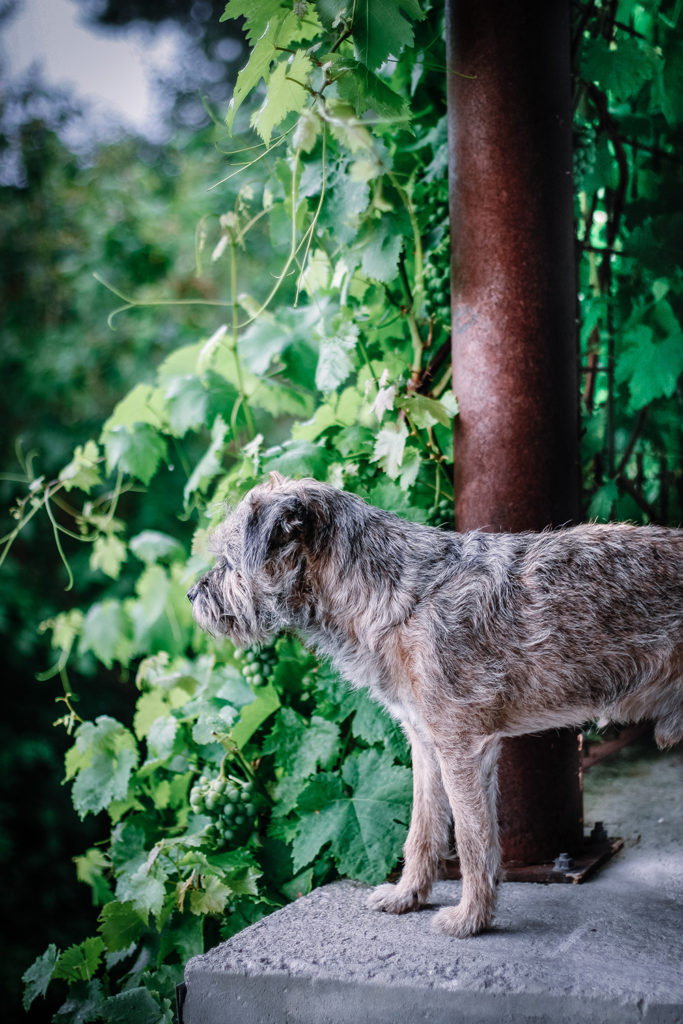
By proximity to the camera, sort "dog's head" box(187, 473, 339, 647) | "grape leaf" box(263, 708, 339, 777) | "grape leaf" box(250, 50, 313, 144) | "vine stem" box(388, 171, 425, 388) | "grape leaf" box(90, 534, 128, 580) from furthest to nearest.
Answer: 1. "grape leaf" box(90, 534, 128, 580)
2. "vine stem" box(388, 171, 425, 388)
3. "grape leaf" box(263, 708, 339, 777)
4. "grape leaf" box(250, 50, 313, 144)
5. "dog's head" box(187, 473, 339, 647)

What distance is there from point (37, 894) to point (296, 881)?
14.8 ft

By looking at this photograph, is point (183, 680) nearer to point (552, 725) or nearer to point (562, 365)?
point (552, 725)

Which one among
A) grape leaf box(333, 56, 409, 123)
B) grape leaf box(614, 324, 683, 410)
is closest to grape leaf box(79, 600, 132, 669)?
grape leaf box(614, 324, 683, 410)

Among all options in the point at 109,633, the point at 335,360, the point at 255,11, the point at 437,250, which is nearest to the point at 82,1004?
the point at 109,633

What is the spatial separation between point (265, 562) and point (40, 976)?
180 centimetres

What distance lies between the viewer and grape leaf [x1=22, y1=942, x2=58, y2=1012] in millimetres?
2967

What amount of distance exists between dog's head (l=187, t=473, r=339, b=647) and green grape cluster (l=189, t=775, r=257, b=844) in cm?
82

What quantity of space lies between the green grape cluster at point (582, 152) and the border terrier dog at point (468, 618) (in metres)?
1.59

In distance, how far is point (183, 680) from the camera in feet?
12.0

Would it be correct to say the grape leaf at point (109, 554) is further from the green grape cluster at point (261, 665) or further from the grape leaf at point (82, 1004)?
the grape leaf at point (82, 1004)

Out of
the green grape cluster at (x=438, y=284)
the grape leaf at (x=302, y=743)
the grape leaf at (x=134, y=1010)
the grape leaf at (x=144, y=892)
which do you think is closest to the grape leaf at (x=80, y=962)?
the grape leaf at (x=144, y=892)

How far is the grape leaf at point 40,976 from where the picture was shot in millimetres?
2967

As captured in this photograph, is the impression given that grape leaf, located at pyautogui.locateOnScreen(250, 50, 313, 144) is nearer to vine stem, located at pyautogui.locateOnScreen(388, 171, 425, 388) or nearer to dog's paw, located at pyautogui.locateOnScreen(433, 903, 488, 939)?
vine stem, located at pyautogui.locateOnScreen(388, 171, 425, 388)

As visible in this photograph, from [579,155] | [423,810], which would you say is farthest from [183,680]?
[579,155]
